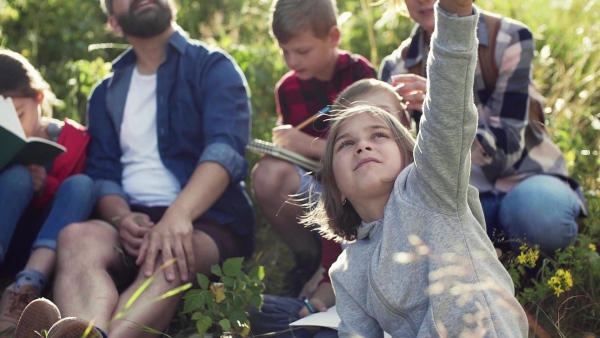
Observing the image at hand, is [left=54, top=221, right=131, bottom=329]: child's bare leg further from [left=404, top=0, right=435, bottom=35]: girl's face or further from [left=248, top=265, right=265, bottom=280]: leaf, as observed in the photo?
[left=404, top=0, right=435, bottom=35]: girl's face

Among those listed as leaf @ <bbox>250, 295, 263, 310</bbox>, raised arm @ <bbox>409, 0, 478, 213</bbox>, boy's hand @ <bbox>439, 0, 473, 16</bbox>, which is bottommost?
leaf @ <bbox>250, 295, 263, 310</bbox>

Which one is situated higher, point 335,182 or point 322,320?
point 335,182

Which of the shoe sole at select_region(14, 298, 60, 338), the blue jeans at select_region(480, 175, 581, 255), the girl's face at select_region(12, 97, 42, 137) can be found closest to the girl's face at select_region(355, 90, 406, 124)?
the blue jeans at select_region(480, 175, 581, 255)

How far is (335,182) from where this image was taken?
263cm

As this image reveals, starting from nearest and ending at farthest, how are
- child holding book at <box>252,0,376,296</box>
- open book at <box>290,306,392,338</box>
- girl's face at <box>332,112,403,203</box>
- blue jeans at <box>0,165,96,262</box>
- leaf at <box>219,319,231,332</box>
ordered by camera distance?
girl's face at <box>332,112,403,203</box>, leaf at <box>219,319,231,332</box>, open book at <box>290,306,392,338</box>, blue jeans at <box>0,165,96,262</box>, child holding book at <box>252,0,376,296</box>

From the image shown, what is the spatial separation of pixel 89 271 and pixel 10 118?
726 mm

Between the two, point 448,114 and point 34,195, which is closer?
point 448,114

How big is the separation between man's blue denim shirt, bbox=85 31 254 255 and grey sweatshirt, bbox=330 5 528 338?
1.25 meters

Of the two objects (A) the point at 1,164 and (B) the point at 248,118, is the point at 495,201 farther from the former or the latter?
(A) the point at 1,164

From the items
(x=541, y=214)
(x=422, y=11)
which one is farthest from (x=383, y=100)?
(x=541, y=214)

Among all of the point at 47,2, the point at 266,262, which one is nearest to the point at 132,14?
the point at 266,262

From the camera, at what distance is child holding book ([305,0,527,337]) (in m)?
2.06

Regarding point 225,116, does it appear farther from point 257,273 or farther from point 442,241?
point 442,241

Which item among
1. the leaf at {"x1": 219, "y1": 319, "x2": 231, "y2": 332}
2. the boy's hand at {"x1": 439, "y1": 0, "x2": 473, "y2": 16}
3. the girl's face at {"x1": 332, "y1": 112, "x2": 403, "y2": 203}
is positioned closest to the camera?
the boy's hand at {"x1": 439, "y1": 0, "x2": 473, "y2": 16}
